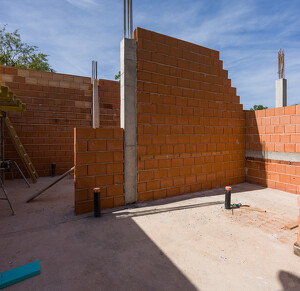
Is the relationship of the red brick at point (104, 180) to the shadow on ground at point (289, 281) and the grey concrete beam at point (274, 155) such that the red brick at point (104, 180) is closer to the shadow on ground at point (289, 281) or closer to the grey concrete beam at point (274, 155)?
the shadow on ground at point (289, 281)

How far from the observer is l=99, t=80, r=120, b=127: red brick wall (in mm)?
9031

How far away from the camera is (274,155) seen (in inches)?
245

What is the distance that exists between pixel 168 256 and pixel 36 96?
8.04m

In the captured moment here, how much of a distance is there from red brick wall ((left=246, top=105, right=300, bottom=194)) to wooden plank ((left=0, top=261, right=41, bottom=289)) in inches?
264

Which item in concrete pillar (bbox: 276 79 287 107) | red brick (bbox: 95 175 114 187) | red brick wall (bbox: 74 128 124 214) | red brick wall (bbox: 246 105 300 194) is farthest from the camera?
concrete pillar (bbox: 276 79 287 107)

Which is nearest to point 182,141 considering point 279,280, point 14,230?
point 279,280

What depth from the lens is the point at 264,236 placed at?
3.24m

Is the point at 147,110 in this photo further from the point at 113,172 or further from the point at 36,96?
the point at 36,96

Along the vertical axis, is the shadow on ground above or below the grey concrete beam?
below

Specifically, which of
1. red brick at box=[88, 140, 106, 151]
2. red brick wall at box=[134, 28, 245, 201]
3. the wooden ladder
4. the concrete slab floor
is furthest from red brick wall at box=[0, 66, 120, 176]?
red brick at box=[88, 140, 106, 151]

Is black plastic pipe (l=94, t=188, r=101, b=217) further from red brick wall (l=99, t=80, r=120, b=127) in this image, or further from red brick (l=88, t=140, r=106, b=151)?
red brick wall (l=99, t=80, r=120, b=127)

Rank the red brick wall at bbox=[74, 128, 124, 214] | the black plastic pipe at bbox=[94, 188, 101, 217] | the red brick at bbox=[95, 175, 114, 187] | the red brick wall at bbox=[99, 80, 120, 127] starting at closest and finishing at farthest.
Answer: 1. the black plastic pipe at bbox=[94, 188, 101, 217]
2. the red brick wall at bbox=[74, 128, 124, 214]
3. the red brick at bbox=[95, 175, 114, 187]
4. the red brick wall at bbox=[99, 80, 120, 127]

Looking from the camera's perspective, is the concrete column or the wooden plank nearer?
the wooden plank

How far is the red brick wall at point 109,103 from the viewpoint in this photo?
29.6 ft
